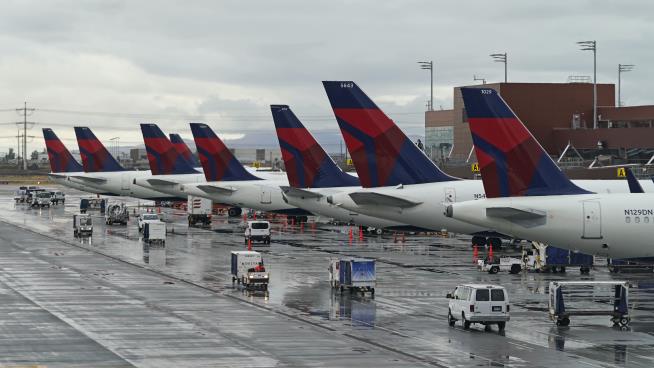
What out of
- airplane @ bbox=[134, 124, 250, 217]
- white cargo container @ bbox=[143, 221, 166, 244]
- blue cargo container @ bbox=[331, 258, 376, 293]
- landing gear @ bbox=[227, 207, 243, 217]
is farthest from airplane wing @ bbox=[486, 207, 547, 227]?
landing gear @ bbox=[227, 207, 243, 217]

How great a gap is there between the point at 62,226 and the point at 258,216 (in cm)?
2667

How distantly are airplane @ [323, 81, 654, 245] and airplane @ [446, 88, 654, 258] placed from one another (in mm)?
13999

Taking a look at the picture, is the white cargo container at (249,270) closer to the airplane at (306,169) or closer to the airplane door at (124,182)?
the airplane at (306,169)

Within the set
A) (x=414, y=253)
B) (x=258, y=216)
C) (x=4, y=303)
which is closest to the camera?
(x=4, y=303)

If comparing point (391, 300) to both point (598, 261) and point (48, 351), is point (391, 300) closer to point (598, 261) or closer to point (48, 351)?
point (48, 351)

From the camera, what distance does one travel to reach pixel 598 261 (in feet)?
248

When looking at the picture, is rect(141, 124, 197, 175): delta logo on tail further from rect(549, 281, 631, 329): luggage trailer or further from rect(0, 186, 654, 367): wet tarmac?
rect(549, 281, 631, 329): luggage trailer

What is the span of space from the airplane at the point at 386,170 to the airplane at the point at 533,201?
13999 mm

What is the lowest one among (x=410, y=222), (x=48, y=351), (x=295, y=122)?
(x=48, y=351)

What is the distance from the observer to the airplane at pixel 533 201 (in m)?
53.6

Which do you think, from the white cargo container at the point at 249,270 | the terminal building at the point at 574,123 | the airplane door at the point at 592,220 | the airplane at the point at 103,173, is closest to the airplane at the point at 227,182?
the airplane at the point at 103,173

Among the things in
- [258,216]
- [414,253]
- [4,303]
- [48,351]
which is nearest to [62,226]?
[258,216]

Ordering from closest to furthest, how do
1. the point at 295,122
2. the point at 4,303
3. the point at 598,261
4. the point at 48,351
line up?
the point at 48,351, the point at 4,303, the point at 598,261, the point at 295,122

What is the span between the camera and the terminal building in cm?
14688
